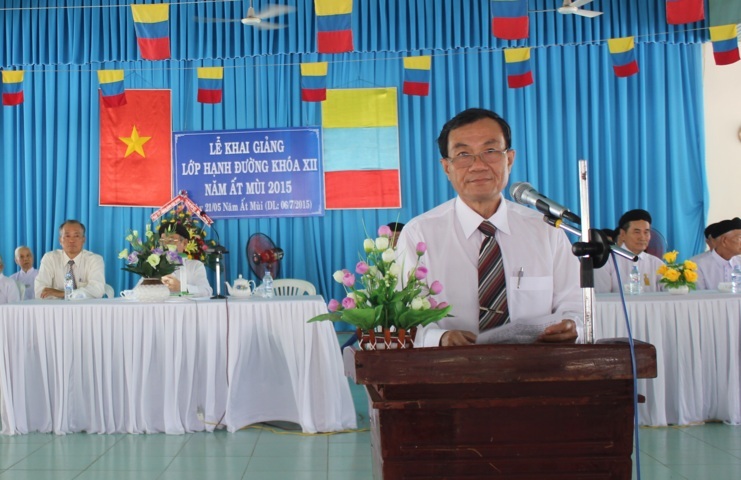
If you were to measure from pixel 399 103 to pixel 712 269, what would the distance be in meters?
3.15

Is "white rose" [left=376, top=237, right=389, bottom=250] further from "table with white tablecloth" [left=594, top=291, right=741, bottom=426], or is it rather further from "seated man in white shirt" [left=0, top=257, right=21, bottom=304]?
"seated man in white shirt" [left=0, top=257, right=21, bottom=304]

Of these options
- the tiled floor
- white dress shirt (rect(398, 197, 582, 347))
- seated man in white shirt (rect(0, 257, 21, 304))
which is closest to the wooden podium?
white dress shirt (rect(398, 197, 582, 347))

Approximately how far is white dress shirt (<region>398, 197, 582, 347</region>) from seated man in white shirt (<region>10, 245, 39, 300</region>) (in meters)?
5.75

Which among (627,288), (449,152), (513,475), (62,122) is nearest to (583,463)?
(513,475)

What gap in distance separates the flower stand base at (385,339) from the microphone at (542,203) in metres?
0.39

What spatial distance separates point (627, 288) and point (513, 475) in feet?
12.1

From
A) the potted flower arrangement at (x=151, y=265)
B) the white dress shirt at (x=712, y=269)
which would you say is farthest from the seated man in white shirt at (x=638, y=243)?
the potted flower arrangement at (x=151, y=265)

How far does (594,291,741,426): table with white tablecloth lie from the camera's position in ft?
14.3

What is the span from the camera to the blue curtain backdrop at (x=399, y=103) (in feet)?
23.4

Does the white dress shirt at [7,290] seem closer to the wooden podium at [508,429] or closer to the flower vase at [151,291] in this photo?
the flower vase at [151,291]

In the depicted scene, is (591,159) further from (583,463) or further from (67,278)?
(583,463)

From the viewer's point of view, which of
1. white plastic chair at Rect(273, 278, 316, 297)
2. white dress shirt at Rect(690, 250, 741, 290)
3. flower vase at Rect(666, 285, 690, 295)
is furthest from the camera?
white plastic chair at Rect(273, 278, 316, 297)

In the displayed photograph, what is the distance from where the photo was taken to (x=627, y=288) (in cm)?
479

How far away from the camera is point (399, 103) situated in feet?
23.6
